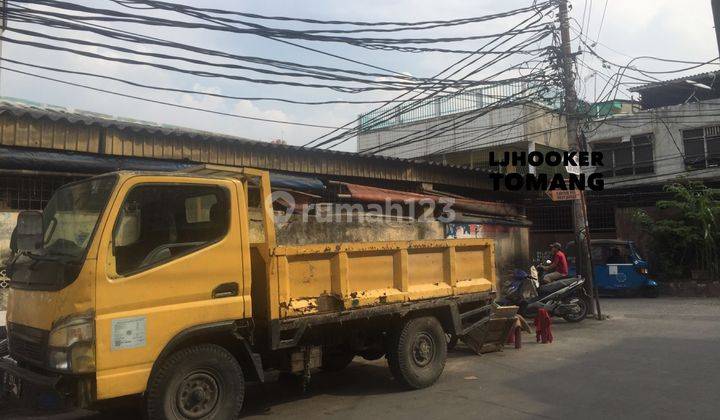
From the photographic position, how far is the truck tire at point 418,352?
20.7 ft

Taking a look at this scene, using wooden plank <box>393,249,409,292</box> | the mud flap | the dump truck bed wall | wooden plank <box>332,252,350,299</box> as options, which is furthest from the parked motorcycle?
wooden plank <box>332,252,350,299</box>

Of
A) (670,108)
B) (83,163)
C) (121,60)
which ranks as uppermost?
(670,108)

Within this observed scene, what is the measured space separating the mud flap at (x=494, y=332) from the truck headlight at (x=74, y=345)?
18.4 feet

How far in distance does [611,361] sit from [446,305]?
2798 mm

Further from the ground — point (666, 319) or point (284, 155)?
point (284, 155)

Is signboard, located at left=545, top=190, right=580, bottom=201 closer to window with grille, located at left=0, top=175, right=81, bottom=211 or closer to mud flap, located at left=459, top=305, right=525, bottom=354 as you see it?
mud flap, located at left=459, top=305, right=525, bottom=354

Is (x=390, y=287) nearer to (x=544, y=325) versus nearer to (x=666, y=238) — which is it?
(x=544, y=325)

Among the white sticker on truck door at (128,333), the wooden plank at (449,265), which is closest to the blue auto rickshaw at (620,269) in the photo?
the wooden plank at (449,265)

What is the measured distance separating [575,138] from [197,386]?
33.9ft

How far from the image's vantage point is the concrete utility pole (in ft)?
39.9

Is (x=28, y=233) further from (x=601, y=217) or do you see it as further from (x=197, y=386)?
(x=601, y=217)

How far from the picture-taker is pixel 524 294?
438 inches

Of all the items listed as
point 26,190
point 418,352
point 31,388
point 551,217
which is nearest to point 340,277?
point 418,352

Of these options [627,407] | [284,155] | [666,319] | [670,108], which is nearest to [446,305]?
[627,407]
